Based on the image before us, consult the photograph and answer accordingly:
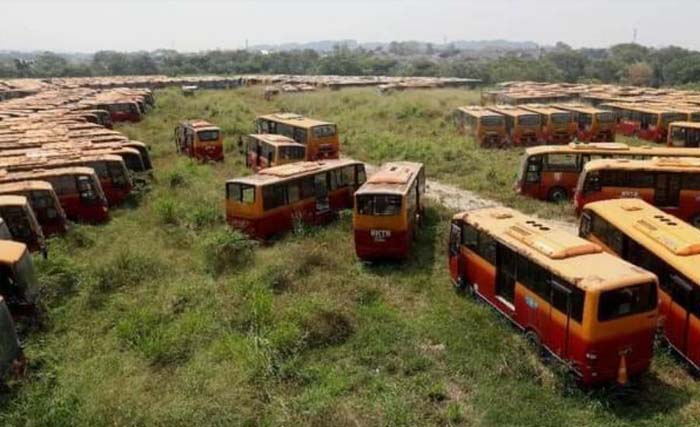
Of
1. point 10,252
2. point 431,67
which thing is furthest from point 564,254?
point 431,67

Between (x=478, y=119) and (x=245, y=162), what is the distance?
13290mm

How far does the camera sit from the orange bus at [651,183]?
19172mm

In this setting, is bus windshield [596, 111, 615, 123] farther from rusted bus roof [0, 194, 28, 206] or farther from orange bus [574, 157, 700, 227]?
rusted bus roof [0, 194, 28, 206]

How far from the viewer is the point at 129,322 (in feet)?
43.0

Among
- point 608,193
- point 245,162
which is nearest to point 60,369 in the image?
point 608,193

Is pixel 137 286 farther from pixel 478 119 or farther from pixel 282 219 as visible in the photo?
pixel 478 119

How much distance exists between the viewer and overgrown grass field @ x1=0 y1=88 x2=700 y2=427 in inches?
395

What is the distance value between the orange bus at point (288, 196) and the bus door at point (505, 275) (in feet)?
26.0

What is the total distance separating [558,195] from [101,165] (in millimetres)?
17502

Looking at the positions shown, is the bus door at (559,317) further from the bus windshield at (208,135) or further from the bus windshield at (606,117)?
the bus windshield at (606,117)

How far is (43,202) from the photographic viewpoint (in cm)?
1867

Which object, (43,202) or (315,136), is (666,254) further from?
(315,136)

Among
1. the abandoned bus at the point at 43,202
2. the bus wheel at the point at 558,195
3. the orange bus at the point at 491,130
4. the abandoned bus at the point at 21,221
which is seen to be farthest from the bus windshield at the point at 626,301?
the orange bus at the point at 491,130

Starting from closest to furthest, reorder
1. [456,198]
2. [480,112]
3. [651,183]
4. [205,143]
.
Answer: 1. [651,183]
2. [456,198]
3. [205,143]
4. [480,112]
